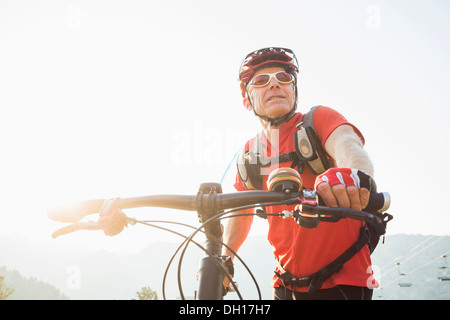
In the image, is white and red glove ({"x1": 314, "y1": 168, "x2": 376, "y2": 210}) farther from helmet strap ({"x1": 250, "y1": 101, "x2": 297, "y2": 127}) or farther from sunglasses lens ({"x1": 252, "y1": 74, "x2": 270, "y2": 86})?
sunglasses lens ({"x1": 252, "y1": 74, "x2": 270, "y2": 86})

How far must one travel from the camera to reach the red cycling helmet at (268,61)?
163 inches

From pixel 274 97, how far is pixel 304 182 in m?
1.35

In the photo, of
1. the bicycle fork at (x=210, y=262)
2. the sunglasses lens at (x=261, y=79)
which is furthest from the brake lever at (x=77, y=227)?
the sunglasses lens at (x=261, y=79)

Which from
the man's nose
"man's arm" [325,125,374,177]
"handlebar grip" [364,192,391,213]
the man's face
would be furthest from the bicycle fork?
the man's nose

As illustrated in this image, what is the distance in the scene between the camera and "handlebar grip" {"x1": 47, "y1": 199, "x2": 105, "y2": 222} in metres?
1.98

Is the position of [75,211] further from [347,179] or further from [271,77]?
[271,77]

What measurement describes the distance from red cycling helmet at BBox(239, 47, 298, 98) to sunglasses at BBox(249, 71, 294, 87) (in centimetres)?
18

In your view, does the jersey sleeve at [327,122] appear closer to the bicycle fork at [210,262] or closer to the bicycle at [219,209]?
the bicycle at [219,209]

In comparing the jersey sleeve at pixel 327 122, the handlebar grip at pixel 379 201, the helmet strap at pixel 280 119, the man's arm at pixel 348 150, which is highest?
the helmet strap at pixel 280 119

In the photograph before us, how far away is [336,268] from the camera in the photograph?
2.89m

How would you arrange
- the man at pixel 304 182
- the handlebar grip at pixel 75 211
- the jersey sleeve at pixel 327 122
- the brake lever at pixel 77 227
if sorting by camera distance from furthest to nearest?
the jersey sleeve at pixel 327 122 → the man at pixel 304 182 → the handlebar grip at pixel 75 211 → the brake lever at pixel 77 227

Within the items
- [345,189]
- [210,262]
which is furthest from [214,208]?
[345,189]
